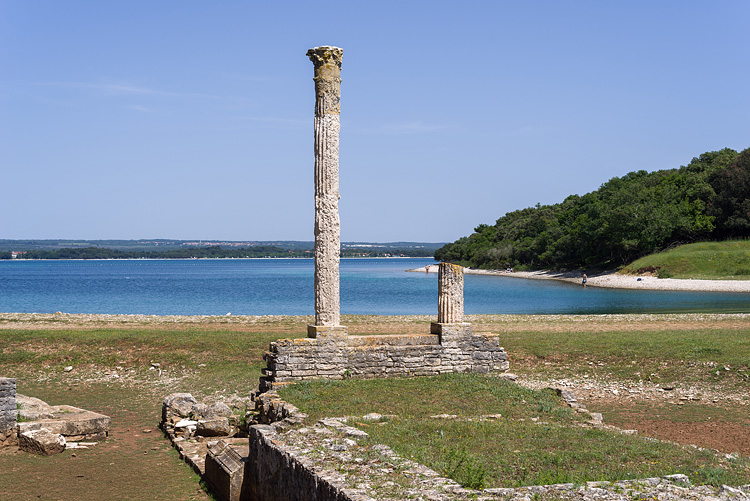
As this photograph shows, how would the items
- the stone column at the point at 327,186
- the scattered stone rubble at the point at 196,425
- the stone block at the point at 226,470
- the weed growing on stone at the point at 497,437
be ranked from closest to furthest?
the weed growing on stone at the point at 497,437
the stone block at the point at 226,470
the scattered stone rubble at the point at 196,425
the stone column at the point at 327,186

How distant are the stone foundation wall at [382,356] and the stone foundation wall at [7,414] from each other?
494cm

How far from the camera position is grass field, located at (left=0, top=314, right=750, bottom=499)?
9031 millimetres

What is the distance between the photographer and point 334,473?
308 inches

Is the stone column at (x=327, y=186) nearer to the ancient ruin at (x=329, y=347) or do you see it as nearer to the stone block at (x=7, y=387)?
the ancient ruin at (x=329, y=347)

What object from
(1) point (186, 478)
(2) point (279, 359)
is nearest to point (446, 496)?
(1) point (186, 478)

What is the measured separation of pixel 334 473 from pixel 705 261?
74.0 m

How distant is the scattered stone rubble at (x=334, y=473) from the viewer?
6.88 m

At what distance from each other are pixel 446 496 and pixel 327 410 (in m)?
5.82

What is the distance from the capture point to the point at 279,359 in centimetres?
1534

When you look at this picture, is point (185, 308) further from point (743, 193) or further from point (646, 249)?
point (743, 193)

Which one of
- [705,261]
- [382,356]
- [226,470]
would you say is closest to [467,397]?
[382,356]

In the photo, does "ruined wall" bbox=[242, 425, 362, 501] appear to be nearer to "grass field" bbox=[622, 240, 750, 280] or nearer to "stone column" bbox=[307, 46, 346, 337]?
"stone column" bbox=[307, 46, 346, 337]

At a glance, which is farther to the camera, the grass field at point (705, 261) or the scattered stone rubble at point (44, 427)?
the grass field at point (705, 261)

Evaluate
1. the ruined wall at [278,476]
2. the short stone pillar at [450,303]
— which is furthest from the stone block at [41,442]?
the short stone pillar at [450,303]
